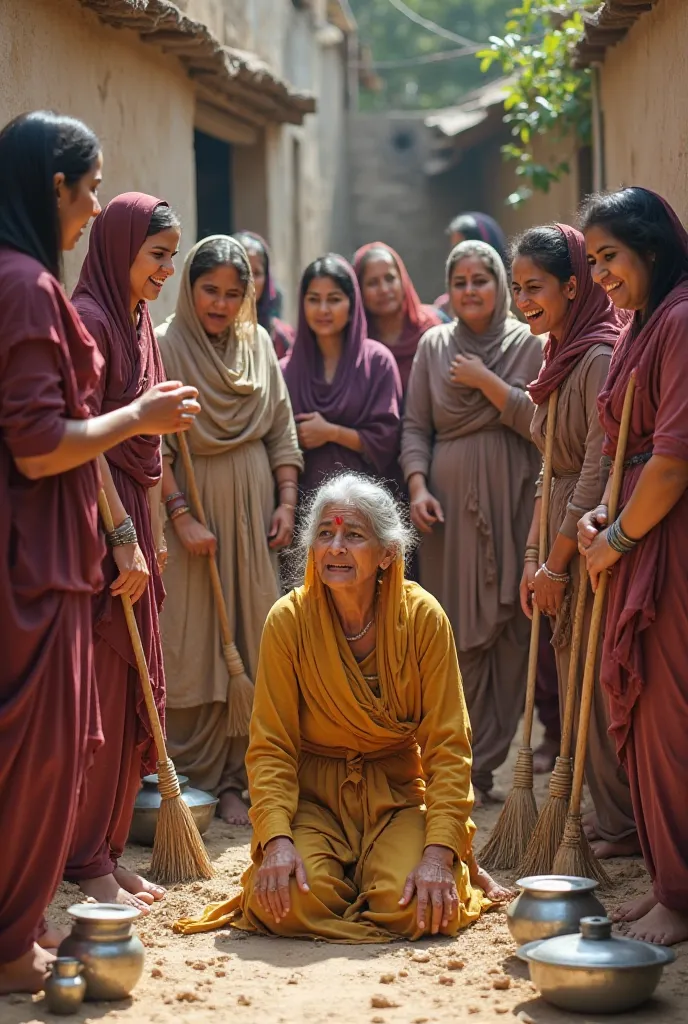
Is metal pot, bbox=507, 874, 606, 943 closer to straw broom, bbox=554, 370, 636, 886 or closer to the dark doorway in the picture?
straw broom, bbox=554, 370, 636, 886

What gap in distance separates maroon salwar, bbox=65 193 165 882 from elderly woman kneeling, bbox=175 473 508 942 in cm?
45

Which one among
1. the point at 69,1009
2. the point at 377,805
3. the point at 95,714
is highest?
the point at 95,714

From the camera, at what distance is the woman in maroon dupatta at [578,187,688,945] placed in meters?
4.38

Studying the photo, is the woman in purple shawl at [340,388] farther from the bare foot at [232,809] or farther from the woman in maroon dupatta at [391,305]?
the bare foot at [232,809]

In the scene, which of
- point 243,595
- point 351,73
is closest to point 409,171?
point 351,73

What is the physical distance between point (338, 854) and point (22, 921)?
1.23 metres

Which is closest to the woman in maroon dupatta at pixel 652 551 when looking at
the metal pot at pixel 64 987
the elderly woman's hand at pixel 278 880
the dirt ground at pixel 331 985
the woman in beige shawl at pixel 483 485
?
the dirt ground at pixel 331 985

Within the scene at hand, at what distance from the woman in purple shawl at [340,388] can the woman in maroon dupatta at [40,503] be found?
281 centimetres

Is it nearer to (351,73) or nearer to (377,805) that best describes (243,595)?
(377,805)

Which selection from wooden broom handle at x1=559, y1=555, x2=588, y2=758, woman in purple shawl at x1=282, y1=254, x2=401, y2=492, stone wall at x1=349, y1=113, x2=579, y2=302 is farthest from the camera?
stone wall at x1=349, y1=113, x2=579, y2=302

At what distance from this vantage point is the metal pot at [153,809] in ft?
19.1

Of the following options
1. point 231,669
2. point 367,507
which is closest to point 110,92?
point 231,669

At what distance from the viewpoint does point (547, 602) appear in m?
5.52

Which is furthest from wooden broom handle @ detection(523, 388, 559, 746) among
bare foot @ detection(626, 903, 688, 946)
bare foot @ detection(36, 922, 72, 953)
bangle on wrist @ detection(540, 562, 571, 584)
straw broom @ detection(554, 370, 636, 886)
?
bare foot @ detection(36, 922, 72, 953)
